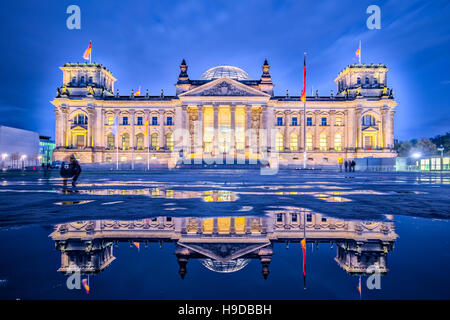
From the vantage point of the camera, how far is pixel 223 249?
3.72 meters

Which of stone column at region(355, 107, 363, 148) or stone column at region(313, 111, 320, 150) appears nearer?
stone column at region(355, 107, 363, 148)

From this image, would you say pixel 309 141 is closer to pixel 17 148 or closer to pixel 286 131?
pixel 286 131

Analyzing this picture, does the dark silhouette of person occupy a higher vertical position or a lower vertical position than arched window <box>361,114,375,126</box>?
lower

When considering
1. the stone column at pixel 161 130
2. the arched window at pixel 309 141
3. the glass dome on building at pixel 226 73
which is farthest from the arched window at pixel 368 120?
the stone column at pixel 161 130

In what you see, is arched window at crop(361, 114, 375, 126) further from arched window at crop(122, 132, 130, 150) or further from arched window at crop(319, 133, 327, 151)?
arched window at crop(122, 132, 130, 150)

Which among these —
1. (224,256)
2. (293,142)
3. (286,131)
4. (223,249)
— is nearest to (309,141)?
(293,142)

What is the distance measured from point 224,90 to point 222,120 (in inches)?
327

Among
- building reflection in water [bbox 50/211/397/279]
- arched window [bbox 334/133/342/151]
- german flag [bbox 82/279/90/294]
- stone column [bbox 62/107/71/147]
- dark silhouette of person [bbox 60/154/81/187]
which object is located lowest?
building reflection in water [bbox 50/211/397/279]

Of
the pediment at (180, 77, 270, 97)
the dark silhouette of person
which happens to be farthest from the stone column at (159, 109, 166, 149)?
the dark silhouette of person

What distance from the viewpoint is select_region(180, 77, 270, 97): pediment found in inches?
2357

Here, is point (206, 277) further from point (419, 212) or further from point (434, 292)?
point (419, 212)

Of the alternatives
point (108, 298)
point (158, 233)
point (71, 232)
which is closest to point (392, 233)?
point (158, 233)

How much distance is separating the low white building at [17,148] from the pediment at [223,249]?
87.4 metres

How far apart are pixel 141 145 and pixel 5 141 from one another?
45.4 meters
